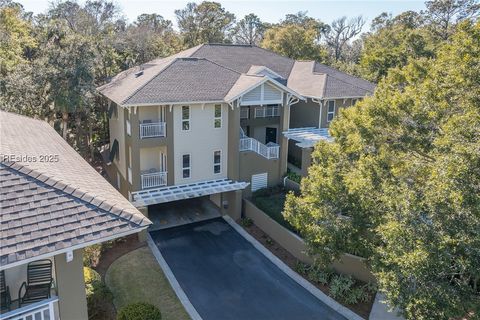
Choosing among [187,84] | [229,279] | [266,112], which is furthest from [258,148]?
[229,279]

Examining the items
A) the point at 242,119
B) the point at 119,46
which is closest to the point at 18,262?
the point at 242,119

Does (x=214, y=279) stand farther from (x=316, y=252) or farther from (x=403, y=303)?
(x=403, y=303)

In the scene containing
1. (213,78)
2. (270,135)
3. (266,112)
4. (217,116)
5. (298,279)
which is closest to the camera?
(298,279)

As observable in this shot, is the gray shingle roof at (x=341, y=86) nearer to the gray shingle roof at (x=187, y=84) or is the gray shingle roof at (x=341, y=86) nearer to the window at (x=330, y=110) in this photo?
the window at (x=330, y=110)

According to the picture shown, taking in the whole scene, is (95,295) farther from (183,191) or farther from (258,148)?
(258,148)

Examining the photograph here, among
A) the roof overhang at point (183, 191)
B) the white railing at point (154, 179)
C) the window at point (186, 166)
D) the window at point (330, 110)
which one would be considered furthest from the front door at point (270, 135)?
the white railing at point (154, 179)

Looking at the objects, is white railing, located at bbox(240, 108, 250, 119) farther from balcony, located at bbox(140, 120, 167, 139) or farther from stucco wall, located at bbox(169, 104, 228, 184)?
balcony, located at bbox(140, 120, 167, 139)

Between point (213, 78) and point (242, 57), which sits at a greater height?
point (242, 57)
